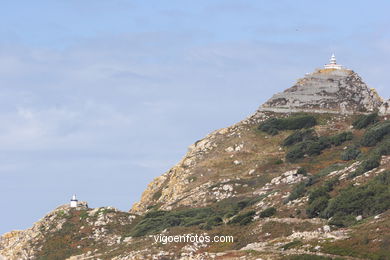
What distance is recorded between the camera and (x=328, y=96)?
132250mm

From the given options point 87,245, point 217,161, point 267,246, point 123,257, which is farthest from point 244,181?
point 267,246

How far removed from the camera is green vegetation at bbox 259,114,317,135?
124 metres

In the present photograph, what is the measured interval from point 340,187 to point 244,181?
28055 mm

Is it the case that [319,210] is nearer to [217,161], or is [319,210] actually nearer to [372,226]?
[372,226]

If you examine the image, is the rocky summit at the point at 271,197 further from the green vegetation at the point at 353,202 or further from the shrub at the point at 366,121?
the shrub at the point at 366,121

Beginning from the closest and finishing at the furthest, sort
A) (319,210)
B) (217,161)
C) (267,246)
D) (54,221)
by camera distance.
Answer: (267,246), (319,210), (54,221), (217,161)

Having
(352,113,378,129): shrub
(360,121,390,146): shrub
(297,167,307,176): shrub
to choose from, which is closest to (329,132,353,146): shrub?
(352,113,378,129): shrub

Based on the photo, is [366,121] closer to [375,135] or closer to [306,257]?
[375,135]

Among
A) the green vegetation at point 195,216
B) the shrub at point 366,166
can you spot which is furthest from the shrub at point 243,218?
the shrub at point 366,166

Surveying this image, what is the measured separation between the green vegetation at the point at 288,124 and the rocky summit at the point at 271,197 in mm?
153

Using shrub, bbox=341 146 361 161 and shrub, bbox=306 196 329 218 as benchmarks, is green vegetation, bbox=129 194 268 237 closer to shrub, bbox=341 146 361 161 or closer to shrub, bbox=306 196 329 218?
shrub, bbox=306 196 329 218

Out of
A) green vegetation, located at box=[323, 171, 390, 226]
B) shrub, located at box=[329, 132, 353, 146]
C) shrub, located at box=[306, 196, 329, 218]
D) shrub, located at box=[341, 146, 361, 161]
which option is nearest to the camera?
green vegetation, located at box=[323, 171, 390, 226]

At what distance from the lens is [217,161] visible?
116812mm

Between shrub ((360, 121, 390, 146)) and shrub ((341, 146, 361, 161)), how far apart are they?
6.82ft
